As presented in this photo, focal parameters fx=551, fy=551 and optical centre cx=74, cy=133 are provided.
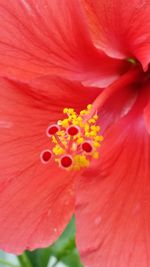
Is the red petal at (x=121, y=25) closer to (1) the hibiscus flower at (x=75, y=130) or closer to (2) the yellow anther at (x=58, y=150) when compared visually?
(1) the hibiscus flower at (x=75, y=130)

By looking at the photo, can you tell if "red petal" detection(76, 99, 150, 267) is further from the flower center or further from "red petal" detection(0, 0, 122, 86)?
"red petal" detection(0, 0, 122, 86)

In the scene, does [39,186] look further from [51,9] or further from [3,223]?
[51,9]

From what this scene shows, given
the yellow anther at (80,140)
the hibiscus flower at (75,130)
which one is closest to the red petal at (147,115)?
the hibiscus flower at (75,130)

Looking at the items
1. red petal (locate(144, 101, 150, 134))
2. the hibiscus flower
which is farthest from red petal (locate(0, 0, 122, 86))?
Answer: red petal (locate(144, 101, 150, 134))

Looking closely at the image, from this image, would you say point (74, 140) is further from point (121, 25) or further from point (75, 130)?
point (121, 25)

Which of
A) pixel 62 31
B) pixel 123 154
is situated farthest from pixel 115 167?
pixel 62 31

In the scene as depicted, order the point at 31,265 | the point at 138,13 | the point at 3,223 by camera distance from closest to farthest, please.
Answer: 1. the point at 138,13
2. the point at 3,223
3. the point at 31,265

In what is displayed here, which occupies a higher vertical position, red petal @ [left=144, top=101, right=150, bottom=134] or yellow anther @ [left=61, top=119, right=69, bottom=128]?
yellow anther @ [left=61, top=119, right=69, bottom=128]

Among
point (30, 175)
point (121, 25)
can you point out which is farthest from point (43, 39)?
point (30, 175)
